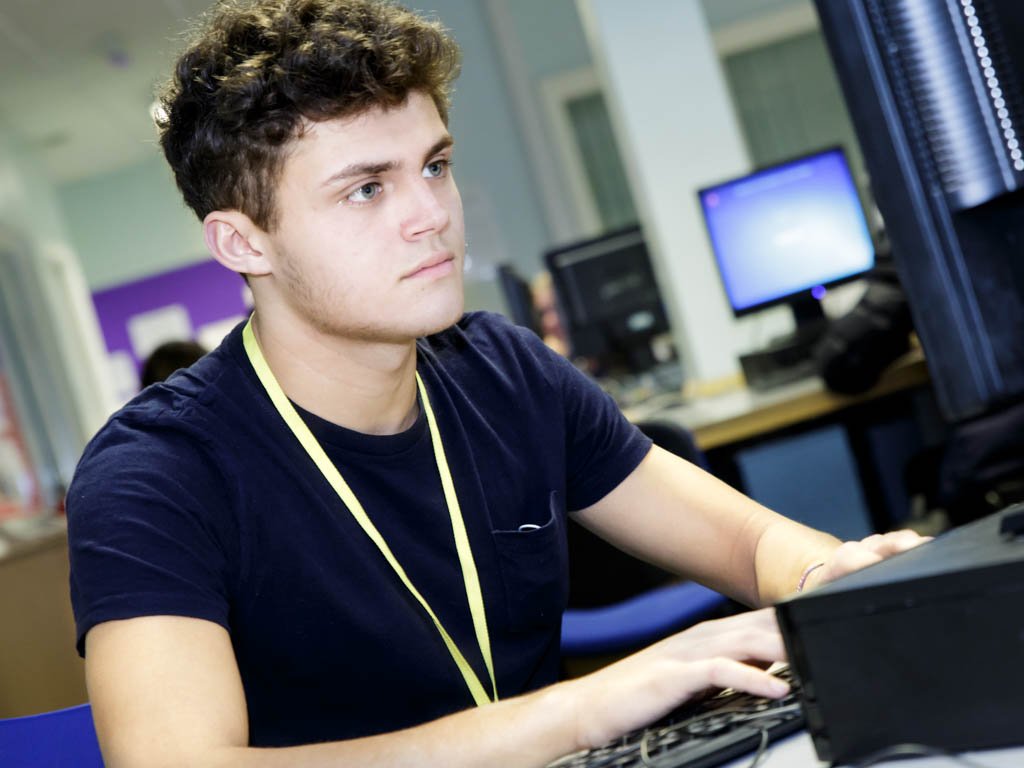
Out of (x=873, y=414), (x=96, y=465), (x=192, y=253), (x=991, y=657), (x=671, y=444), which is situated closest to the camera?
(x=991, y=657)

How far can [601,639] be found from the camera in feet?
7.79

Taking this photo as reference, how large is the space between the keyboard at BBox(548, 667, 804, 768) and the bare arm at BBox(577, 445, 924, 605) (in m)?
0.31

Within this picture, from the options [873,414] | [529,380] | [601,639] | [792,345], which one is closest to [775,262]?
[792,345]

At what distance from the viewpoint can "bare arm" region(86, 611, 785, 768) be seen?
920 millimetres

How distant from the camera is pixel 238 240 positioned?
4.60 ft

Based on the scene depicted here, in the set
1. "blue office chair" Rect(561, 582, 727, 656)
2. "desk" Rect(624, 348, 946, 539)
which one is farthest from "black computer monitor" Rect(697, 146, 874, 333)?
"blue office chair" Rect(561, 582, 727, 656)

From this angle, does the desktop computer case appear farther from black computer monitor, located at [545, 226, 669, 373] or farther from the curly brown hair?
black computer monitor, located at [545, 226, 669, 373]

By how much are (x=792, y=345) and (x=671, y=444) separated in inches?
65.2

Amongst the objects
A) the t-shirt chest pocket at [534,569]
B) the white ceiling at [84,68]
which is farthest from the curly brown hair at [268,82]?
the white ceiling at [84,68]

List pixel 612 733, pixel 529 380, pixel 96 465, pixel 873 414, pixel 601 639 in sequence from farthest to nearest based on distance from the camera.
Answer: pixel 873 414, pixel 601 639, pixel 529 380, pixel 96 465, pixel 612 733

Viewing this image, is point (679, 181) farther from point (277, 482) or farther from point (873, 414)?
point (277, 482)

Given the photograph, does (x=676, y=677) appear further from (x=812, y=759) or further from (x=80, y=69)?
(x=80, y=69)

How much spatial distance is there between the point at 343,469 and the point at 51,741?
39cm

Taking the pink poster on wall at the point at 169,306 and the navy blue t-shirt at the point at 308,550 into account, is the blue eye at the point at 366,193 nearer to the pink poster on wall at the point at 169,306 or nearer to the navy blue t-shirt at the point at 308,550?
the navy blue t-shirt at the point at 308,550
